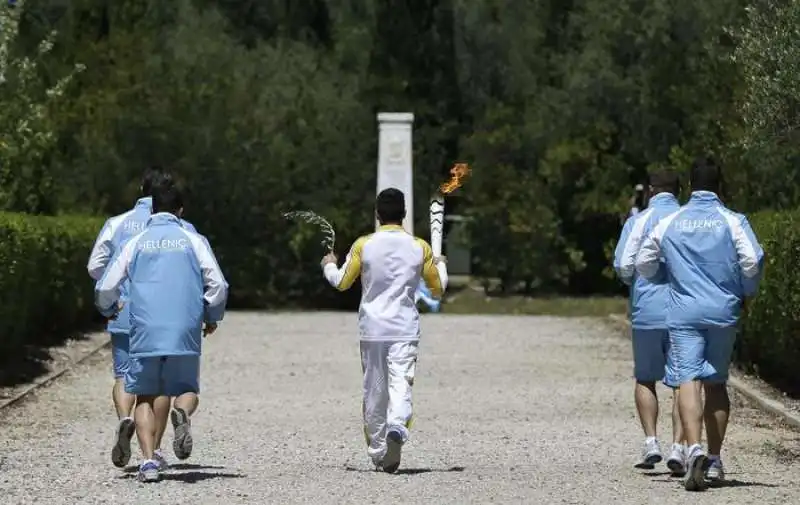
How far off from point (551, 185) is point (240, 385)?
64.6 feet

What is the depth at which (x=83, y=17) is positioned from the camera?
3472 centimetres

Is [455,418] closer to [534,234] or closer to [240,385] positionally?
[240,385]

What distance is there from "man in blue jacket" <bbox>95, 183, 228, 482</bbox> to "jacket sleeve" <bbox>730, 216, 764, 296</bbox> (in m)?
2.77

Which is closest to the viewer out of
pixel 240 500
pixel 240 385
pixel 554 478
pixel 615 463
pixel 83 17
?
pixel 240 500

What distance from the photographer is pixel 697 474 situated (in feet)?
31.5

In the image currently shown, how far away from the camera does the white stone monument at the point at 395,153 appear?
30688mm

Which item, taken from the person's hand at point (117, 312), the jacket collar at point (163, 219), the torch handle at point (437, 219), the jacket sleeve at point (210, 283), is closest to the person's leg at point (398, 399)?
the torch handle at point (437, 219)

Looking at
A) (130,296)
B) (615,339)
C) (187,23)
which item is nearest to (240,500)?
(130,296)

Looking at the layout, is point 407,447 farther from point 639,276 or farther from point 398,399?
point 639,276

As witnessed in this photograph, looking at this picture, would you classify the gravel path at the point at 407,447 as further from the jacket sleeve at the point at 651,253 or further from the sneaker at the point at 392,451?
the jacket sleeve at the point at 651,253

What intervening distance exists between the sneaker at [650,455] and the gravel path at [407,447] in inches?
3.9

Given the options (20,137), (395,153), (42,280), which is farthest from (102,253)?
(395,153)

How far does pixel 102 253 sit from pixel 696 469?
3.56 m

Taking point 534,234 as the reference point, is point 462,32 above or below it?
above
